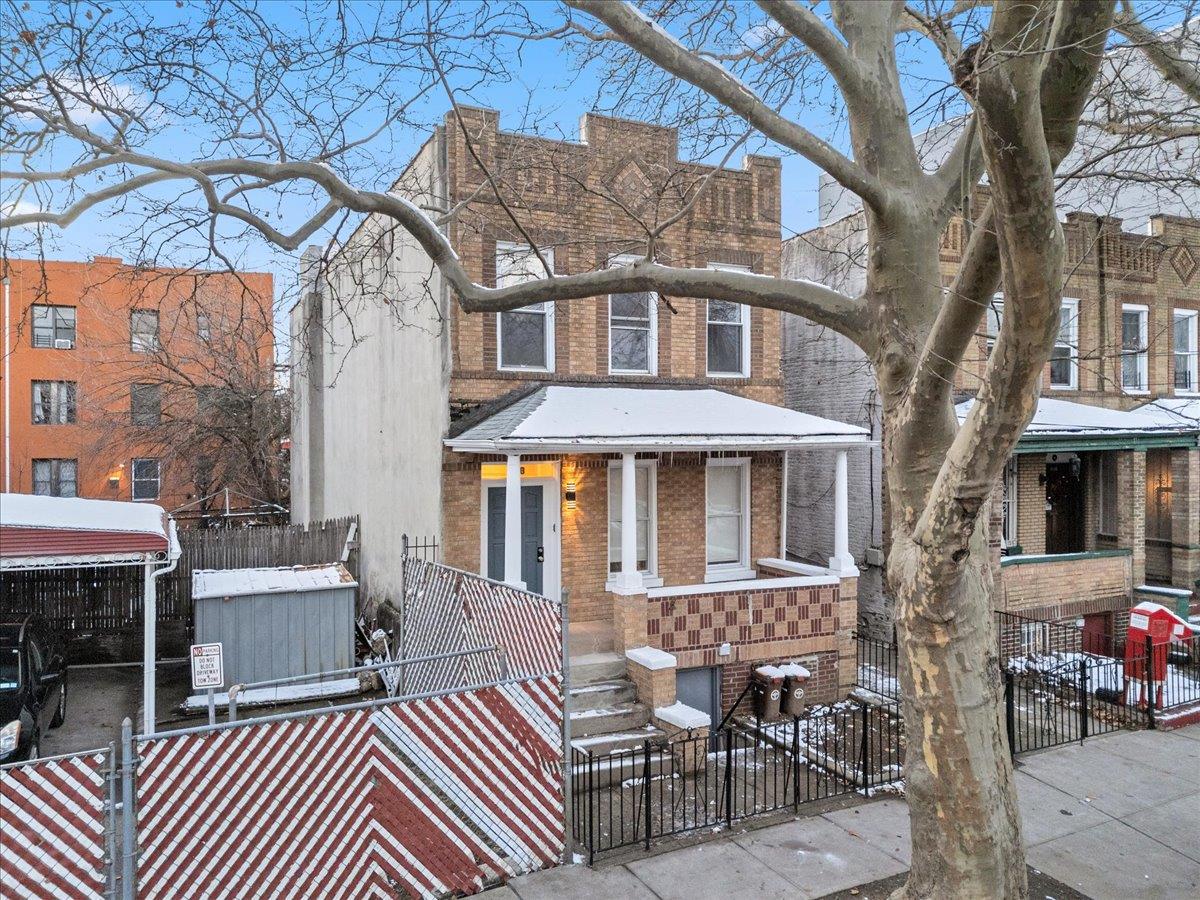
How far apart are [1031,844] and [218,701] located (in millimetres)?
10561

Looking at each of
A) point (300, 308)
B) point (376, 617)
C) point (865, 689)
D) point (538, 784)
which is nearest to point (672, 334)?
point (865, 689)

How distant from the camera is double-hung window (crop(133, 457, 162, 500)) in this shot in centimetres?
3022

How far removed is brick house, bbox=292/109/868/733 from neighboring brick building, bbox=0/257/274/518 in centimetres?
1416

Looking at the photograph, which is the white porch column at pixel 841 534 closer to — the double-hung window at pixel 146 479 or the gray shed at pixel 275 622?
the gray shed at pixel 275 622

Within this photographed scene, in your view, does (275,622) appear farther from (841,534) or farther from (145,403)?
(145,403)

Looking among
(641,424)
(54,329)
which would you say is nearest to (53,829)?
(641,424)

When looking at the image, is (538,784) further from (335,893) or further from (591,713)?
(591,713)

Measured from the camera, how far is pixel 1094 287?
1823cm

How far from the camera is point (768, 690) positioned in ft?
38.1

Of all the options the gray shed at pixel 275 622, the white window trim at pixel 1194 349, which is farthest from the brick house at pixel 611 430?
the white window trim at pixel 1194 349

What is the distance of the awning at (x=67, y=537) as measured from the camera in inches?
312

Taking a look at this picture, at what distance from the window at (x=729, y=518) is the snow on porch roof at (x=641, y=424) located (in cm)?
139

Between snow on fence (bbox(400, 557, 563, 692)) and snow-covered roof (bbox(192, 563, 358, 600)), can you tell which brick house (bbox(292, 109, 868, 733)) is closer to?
snow on fence (bbox(400, 557, 563, 692))

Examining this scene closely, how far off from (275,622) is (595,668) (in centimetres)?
493
